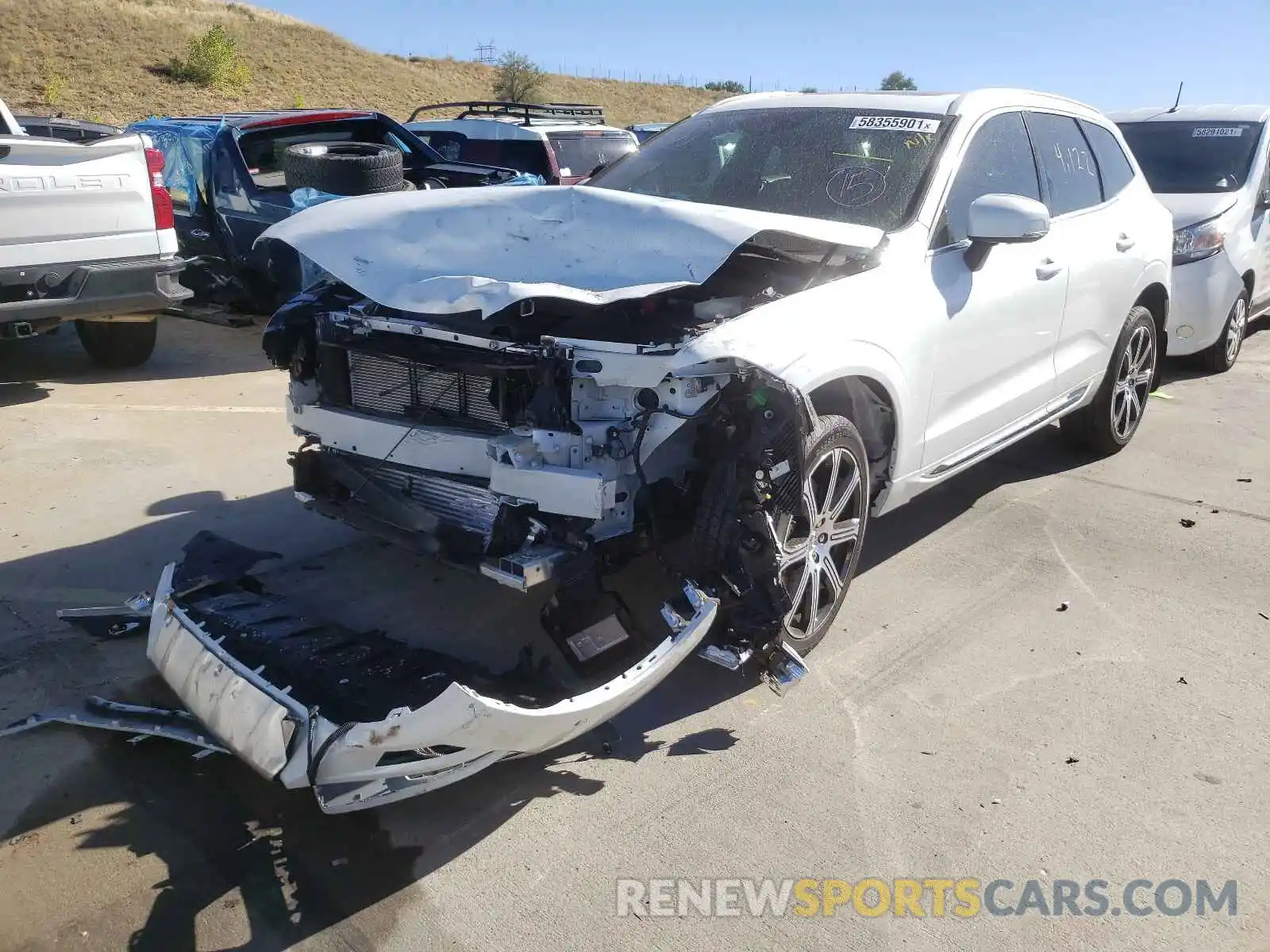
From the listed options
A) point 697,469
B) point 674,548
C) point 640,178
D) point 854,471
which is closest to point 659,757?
point 674,548

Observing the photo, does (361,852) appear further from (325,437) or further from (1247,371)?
(1247,371)

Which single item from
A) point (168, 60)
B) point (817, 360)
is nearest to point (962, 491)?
point (817, 360)

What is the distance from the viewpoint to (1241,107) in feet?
29.6

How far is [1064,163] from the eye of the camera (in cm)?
525

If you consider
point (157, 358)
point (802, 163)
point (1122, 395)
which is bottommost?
point (157, 358)

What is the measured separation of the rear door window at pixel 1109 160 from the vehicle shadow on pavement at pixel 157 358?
5603 millimetres

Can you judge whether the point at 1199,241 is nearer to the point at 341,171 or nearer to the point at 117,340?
the point at 341,171

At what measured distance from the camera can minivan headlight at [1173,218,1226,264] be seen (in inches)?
312

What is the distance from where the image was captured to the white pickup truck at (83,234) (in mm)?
6168

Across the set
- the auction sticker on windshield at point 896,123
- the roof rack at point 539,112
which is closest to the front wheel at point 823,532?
the auction sticker on windshield at point 896,123

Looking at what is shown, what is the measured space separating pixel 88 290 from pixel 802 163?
4479 millimetres

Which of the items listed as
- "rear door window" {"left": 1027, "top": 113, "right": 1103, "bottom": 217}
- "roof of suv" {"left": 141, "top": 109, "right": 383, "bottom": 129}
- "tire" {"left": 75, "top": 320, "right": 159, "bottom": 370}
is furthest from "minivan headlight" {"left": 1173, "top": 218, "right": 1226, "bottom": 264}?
"tire" {"left": 75, "top": 320, "right": 159, "bottom": 370}

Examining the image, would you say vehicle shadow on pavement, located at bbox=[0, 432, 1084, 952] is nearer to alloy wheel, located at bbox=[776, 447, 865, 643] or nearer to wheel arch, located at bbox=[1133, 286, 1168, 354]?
alloy wheel, located at bbox=[776, 447, 865, 643]

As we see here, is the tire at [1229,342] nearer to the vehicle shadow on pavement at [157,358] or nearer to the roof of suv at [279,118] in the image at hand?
the roof of suv at [279,118]
